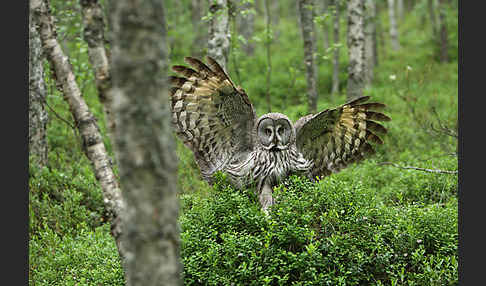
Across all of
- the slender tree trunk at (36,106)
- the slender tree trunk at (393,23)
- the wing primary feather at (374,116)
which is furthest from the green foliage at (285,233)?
the slender tree trunk at (393,23)

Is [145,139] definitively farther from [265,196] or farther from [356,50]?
[356,50]

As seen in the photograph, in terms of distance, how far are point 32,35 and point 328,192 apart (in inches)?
252

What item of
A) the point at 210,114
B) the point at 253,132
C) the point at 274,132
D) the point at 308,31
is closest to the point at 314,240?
the point at 274,132

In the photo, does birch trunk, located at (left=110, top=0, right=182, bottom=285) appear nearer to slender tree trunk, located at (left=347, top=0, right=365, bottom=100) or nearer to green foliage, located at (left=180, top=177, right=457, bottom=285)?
green foliage, located at (left=180, top=177, right=457, bottom=285)

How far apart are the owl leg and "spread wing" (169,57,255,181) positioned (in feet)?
1.79

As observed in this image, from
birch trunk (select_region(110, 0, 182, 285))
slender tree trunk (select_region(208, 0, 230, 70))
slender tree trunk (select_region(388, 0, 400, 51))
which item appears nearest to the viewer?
birch trunk (select_region(110, 0, 182, 285))

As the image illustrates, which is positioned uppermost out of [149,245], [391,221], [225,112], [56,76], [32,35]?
[32,35]

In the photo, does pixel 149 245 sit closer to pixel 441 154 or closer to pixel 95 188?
pixel 95 188

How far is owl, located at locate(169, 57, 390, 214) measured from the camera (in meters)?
5.23

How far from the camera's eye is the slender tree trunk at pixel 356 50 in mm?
10508

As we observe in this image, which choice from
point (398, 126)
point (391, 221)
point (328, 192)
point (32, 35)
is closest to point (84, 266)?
point (328, 192)

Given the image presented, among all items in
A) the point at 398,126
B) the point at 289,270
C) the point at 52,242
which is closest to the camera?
the point at 289,270

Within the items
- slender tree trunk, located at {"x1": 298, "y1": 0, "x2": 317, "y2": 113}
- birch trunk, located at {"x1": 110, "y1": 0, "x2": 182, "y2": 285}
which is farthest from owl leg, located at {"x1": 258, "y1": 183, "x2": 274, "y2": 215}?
slender tree trunk, located at {"x1": 298, "y1": 0, "x2": 317, "y2": 113}

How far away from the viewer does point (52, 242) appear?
631 cm
